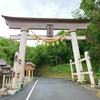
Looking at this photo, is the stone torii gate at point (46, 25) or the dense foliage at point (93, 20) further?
the dense foliage at point (93, 20)

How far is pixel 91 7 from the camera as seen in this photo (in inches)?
593

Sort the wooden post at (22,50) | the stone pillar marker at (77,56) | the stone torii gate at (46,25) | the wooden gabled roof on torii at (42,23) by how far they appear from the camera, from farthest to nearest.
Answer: the wooden gabled roof on torii at (42,23) < the stone torii gate at (46,25) < the stone pillar marker at (77,56) < the wooden post at (22,50)

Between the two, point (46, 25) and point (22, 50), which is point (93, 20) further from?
point (22, 50)

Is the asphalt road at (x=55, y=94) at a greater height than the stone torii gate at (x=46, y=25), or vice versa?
the stone torii gate at (x=46, y=25)

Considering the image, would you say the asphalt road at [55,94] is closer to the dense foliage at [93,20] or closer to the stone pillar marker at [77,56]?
the stone pillar marker at [77,56]

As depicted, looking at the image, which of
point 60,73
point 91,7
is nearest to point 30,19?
point 91,7

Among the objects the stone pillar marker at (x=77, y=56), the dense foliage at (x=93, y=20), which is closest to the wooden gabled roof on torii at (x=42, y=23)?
the stone pillar marker at (x=77, y=56)

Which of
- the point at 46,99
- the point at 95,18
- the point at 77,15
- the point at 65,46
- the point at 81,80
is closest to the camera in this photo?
the point at 46,99

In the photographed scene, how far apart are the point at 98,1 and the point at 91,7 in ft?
3.95

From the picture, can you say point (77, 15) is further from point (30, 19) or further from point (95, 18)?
point (30, 19)

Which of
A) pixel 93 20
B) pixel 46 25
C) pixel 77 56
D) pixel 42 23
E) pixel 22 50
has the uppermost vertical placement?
pixel 93 20

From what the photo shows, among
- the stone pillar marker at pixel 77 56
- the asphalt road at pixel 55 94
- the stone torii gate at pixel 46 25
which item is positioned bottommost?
the asphalt road at pixel 55 94

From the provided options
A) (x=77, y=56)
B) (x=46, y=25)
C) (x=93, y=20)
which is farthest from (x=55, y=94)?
(x=93, y=20)

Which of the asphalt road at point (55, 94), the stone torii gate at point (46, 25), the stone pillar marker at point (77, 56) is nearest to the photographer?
the asphalt road at point (55, 94)
